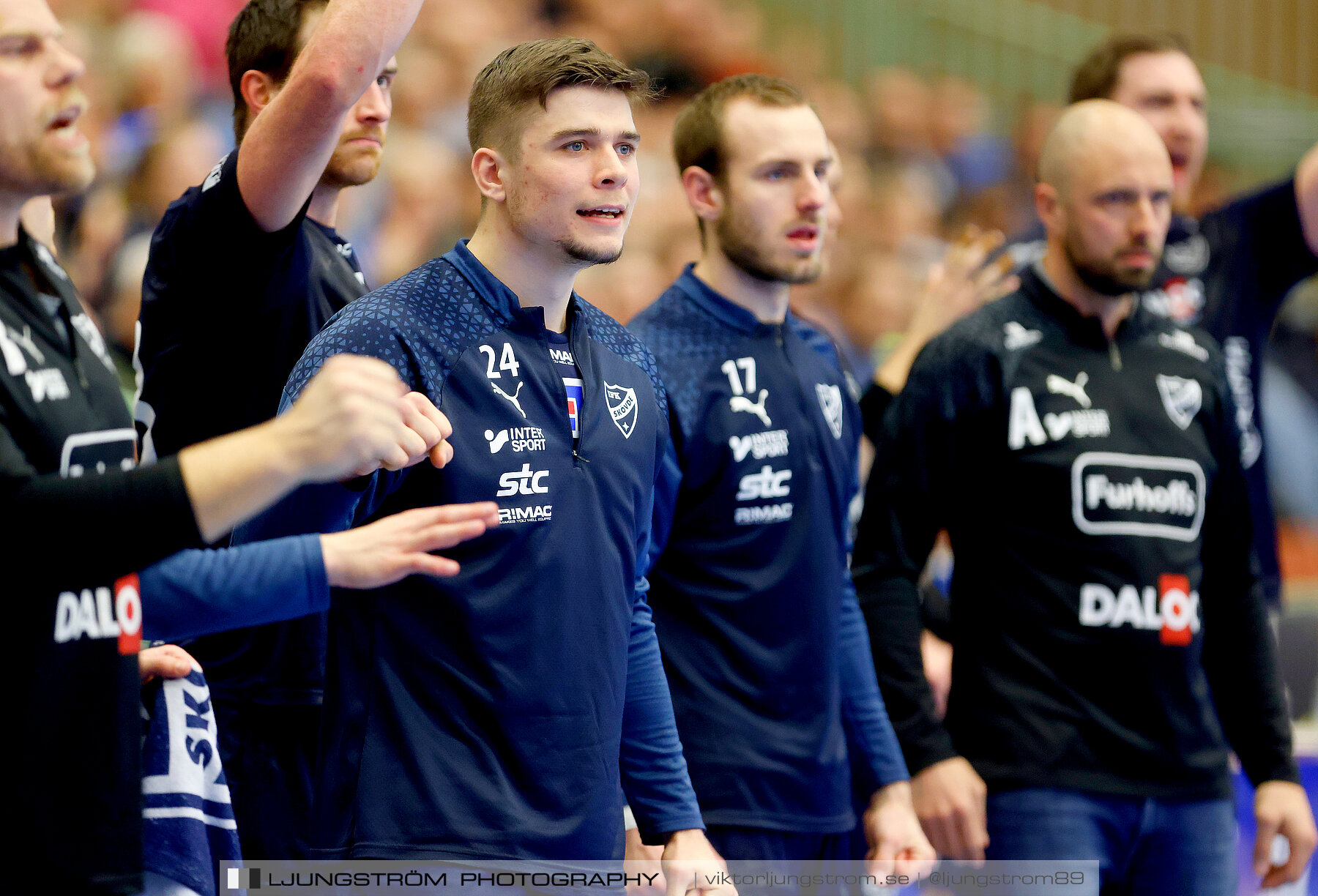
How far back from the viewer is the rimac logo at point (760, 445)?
135 inches

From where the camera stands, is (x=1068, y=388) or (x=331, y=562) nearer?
(x=331, y=562)

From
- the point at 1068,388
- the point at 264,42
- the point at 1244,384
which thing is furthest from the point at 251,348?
the point at 1244,384

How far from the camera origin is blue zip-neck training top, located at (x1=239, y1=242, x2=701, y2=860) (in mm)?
2443

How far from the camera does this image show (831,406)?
144 inches

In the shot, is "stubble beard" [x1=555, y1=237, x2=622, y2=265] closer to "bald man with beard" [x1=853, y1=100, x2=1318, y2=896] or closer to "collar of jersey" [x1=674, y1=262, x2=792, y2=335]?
"collar of jersey" [x1=674, y1=262, x2=792, y2=335]

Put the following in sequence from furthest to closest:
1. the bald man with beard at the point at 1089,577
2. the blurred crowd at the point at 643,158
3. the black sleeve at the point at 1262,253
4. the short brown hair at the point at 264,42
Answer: the blurred crowd at the point at 643,158 < the black sleeve at the point at 1262,253 < the bald man with beard at the point at 1089,577 < the short brown hair at the point at 264,42

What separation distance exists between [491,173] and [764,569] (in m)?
1.14

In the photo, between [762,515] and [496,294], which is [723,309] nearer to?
[762,515]

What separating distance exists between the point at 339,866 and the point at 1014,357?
81.2 inches

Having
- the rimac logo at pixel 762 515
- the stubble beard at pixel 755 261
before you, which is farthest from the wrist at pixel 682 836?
the stubble beard at pixel 755 261

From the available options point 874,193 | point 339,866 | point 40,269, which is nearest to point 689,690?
point 339,866

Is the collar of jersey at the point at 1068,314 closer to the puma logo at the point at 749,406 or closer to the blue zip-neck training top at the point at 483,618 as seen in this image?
the puma logo at the point at 749,406

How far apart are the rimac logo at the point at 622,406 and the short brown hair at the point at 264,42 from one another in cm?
97

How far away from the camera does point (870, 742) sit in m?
3.48
